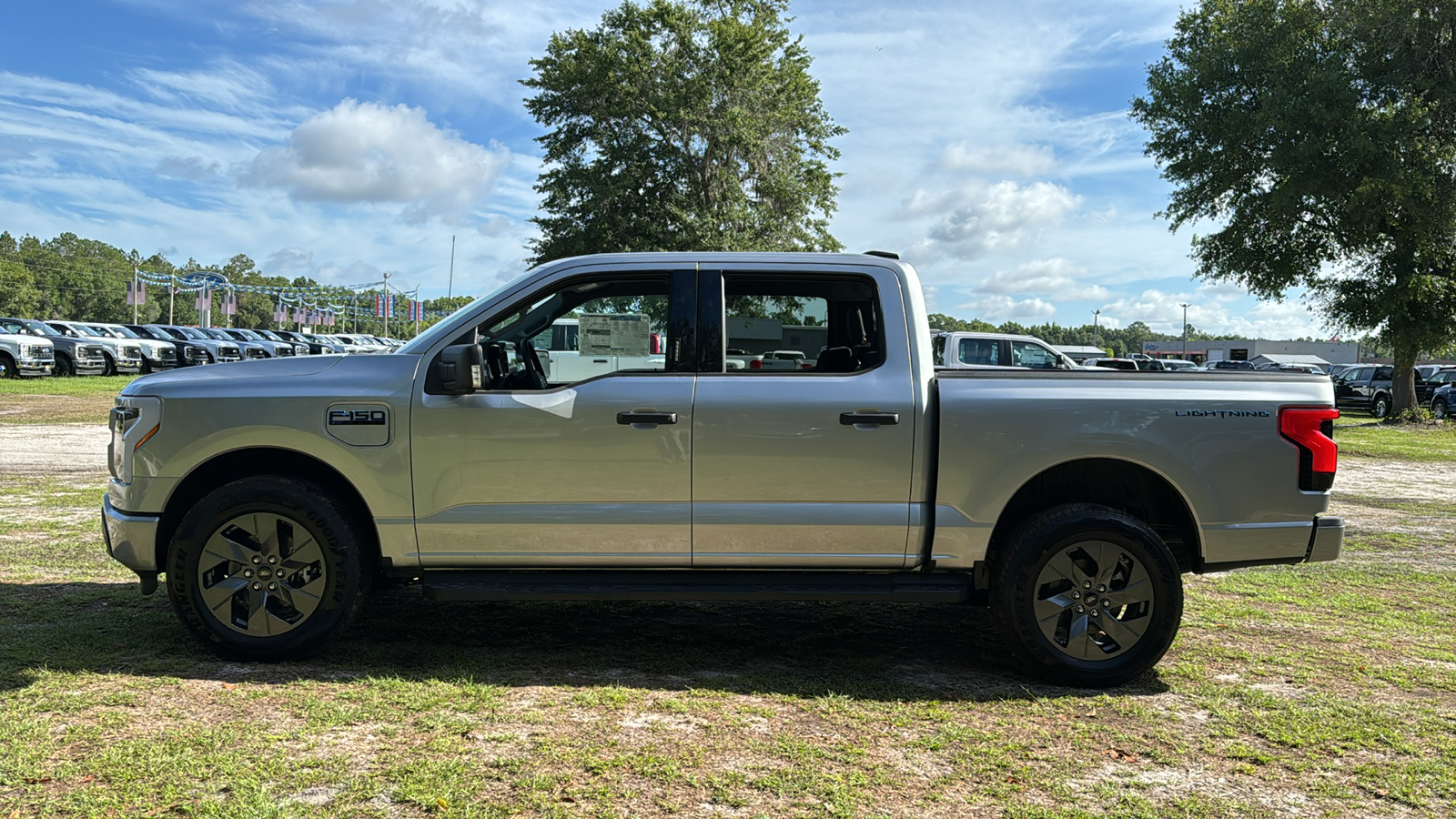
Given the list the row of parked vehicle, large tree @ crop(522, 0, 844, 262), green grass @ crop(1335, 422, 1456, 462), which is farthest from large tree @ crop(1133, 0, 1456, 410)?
the row of parked vehicle

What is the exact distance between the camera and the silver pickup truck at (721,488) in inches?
187

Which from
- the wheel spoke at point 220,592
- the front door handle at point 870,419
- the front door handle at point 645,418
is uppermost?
the front door handle at point 870,419

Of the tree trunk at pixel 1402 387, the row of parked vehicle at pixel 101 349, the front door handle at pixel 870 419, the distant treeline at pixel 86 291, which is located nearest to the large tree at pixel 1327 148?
the tree trunk at pixel 1402 387

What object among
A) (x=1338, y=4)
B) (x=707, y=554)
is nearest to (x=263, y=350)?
(x=1338, y=4)

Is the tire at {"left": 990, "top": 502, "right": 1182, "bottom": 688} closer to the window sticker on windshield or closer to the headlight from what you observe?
the window sticker on windshield

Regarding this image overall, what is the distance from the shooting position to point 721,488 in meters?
4.76

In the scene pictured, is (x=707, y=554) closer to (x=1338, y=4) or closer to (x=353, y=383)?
(x=353, y=383)

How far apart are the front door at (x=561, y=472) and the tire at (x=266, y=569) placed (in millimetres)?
411

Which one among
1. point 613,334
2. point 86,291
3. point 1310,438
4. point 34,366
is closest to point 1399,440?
point 1310,438

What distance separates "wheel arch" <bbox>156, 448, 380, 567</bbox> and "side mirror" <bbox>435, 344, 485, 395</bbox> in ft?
2.40

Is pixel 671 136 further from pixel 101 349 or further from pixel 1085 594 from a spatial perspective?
pixel 1085 594

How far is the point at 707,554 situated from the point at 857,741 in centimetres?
118

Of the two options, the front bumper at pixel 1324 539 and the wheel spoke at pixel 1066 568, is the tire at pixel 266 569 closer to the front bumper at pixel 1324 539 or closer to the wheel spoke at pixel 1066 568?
the wheel spoke at pixel 1066 568

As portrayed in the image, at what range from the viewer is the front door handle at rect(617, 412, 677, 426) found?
15.5 feet
